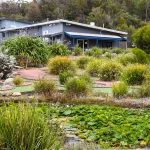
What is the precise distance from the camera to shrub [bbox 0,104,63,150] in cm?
299

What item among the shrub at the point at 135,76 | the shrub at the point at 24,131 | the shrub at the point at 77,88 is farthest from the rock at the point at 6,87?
the shrub at the point at 24,131

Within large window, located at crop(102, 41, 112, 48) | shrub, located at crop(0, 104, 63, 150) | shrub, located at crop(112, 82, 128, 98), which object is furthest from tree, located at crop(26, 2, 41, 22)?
shrub, located at crop(0, 104, 63, 150)

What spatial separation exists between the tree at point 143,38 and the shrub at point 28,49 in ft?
17.8

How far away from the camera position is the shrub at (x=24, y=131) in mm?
2986

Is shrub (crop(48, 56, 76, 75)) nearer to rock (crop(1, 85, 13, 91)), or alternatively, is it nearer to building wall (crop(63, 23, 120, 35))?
rock (crop(1, 85, 13, 91))

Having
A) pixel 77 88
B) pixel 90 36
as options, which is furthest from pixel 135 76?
pixel 90 36

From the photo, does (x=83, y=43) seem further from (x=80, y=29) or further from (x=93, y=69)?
(x=93, y=69)

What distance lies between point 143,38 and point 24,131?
1271 centimetres

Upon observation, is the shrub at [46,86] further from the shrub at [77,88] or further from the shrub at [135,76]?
the shrub at [135,76]

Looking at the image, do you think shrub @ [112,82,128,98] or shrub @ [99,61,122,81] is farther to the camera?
shrub @ [99,61,122,81]

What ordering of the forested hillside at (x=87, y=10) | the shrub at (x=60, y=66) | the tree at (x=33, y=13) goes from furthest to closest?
the tree at (x=33, y=13), the forested hillside at (x=87, y=10), the shrub at (x=60, y=66)

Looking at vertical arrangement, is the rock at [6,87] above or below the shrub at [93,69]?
below

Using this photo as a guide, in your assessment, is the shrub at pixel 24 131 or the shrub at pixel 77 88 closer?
the shrub at pixel 24 131

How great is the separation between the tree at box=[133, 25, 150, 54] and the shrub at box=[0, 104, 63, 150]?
12.3 m
